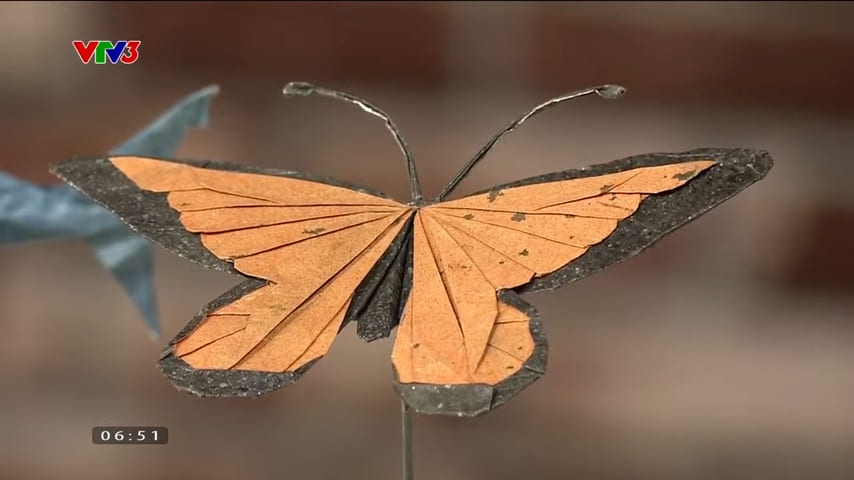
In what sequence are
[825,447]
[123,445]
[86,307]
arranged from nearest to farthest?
[123,445] → [825,447] → [86,307]

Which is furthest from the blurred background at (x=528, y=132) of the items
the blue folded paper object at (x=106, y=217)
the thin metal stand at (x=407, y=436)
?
the thin metal stand at (x=407, y=436)

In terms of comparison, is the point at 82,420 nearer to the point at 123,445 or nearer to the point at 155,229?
the point at 123,445

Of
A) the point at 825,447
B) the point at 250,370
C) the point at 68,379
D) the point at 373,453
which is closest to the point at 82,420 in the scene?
the point at 68,379

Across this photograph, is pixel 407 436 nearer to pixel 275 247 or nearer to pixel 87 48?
pixel 275 247
